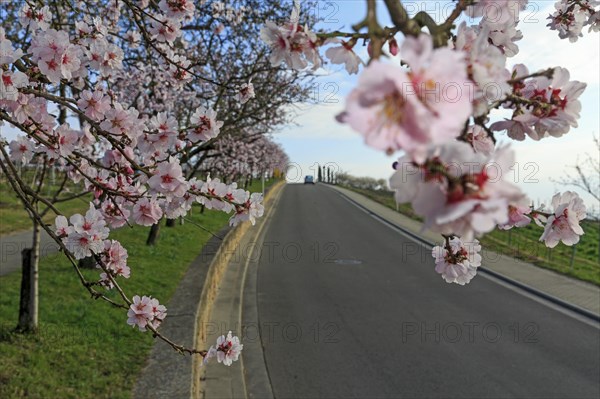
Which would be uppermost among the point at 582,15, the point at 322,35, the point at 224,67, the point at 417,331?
the point at 224,67

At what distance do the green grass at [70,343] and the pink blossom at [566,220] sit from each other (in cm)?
422

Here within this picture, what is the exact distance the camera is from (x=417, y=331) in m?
8.59

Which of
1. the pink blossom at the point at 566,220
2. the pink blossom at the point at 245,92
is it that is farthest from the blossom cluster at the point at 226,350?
the pink blossom at the point at 566,220

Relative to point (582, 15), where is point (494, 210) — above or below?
below

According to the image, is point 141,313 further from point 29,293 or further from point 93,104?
point 29,293

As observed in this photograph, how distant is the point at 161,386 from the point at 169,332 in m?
1.19

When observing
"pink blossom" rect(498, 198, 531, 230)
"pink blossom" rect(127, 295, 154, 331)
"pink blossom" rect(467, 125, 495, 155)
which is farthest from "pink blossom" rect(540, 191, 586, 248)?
"pink blossom" rect(127, 295, 154, 331)

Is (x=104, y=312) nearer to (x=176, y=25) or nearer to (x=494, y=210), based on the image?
(x=176, y=25)

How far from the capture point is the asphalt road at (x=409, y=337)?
6539 millimetres

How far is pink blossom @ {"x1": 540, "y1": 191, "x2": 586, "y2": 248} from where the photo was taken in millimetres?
1946

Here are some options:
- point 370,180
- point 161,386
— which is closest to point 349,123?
point 161,386

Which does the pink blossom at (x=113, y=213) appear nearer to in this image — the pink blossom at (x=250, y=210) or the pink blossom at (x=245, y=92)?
the pink blossom at (x=250, y=210)

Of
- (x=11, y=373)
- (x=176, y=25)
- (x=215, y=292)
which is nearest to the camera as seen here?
(x=176, y=25)

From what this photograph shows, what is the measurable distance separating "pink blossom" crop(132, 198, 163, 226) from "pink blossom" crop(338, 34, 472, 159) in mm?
2589
